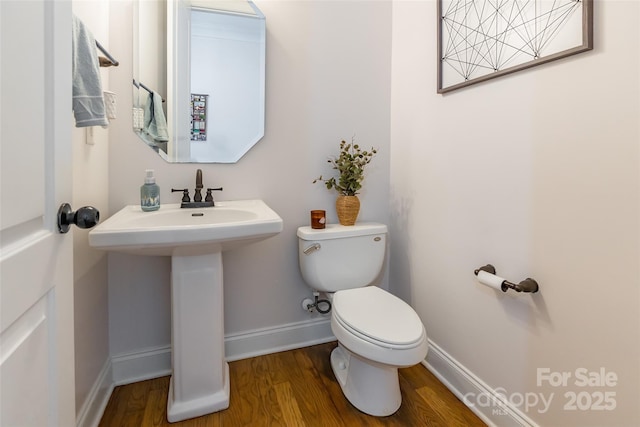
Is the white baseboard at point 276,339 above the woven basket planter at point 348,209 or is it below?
below

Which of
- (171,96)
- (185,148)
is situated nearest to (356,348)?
(185,148)

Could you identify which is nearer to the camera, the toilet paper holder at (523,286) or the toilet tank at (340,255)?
the toilet paper holder at (523,286)

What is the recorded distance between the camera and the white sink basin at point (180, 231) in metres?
0.99

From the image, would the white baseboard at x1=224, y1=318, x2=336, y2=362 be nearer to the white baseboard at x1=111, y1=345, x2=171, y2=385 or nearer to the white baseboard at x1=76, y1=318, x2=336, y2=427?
the white baseboard at x1=76, y1=318, x2=336, y2=427

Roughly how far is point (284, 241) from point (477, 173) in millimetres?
1002

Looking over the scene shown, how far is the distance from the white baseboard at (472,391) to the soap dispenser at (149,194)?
4.90 ft

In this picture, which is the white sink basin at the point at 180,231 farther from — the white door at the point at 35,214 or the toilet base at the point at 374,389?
the toilet base at the point at 374,389

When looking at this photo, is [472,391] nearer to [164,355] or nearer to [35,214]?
[164,355]

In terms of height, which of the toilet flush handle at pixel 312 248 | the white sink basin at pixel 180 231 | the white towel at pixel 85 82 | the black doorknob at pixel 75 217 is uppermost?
the white towel at pixel 85 82

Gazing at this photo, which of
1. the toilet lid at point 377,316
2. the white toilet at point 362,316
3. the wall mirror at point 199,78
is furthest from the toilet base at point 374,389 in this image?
the wall mirror at point 199,78

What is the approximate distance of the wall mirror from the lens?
4.76 feet

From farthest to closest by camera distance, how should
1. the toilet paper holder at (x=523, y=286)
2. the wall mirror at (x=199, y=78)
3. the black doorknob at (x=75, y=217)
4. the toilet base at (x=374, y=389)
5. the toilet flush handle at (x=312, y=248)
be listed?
the toilet flush handle at (x=312, y=248), the wall mirror at (x=199, y=78), the toilet base at (x=374, y=389), the toilet paper holder at (x=523, y=286), the black doorknob at (x=75, y=217)

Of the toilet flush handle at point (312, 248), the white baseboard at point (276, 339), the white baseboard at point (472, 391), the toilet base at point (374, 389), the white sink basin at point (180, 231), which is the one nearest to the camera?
the white sink basin at point (180, 231)

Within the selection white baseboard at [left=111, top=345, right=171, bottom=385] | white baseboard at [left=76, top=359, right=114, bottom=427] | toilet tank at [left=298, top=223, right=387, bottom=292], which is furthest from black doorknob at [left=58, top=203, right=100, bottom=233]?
white baseboard at [left=111, top=345, right=171, bottom=385]
